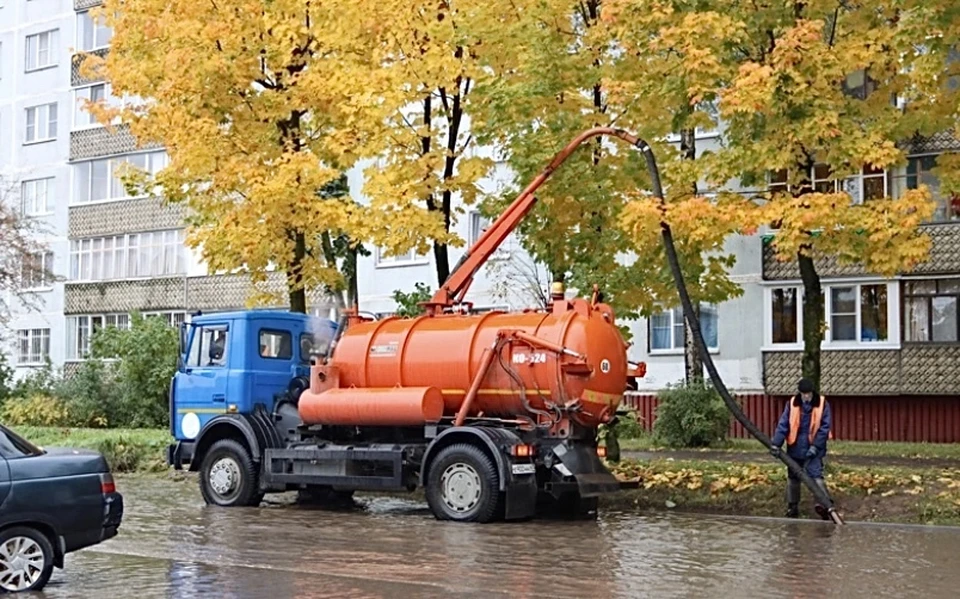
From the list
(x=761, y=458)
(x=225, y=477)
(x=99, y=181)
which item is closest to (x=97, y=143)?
(x=99, y=181)

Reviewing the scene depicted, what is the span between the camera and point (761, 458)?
28.0m

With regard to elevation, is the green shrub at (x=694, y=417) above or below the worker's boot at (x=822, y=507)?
above

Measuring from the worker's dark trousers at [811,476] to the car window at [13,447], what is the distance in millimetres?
9871

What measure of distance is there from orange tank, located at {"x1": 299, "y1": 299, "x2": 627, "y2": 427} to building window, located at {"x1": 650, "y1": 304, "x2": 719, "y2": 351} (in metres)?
20.0

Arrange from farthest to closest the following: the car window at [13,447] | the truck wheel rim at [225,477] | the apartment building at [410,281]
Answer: the apartment building at [410,281] < the truck wheel rim at [225,477] < the car window at [13,447]

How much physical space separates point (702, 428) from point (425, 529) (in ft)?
51.4

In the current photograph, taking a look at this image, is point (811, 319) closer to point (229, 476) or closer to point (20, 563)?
point (229, 476)

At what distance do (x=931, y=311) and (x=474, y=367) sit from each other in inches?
786

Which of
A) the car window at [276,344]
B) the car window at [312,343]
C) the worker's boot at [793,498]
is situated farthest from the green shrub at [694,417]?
the worker's boot at [793,498]

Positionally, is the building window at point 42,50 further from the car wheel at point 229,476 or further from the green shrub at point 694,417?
the car wheel at point 229,476

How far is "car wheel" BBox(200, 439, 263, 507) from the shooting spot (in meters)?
21.1

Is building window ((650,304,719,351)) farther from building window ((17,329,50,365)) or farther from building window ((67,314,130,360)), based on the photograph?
building window ((17,329,50,365))

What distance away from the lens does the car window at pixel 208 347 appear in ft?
72.2

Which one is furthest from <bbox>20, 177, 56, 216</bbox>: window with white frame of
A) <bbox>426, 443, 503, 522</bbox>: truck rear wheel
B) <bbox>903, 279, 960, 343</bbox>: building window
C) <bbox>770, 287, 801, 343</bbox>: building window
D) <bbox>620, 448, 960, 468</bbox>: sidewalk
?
<bbox>426, 443, 503, 522</bbox>: truck rear wheel
